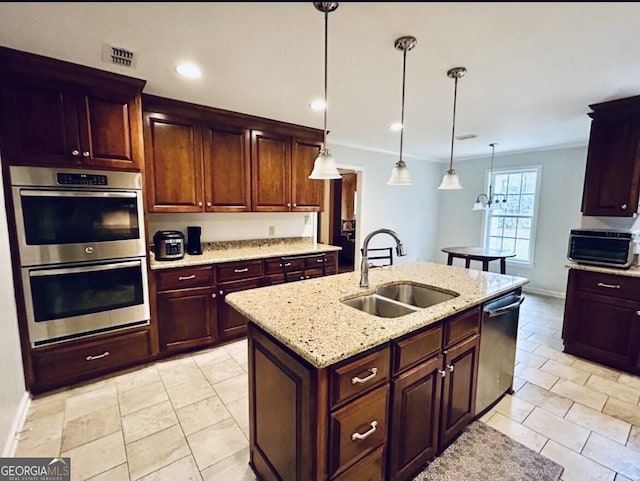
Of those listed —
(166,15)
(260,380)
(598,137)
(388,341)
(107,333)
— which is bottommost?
(107,333)

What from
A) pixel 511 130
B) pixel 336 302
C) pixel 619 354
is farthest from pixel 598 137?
pixel 336 302

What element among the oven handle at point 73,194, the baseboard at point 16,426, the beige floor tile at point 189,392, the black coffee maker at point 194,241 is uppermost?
the oven handle at point 73,194

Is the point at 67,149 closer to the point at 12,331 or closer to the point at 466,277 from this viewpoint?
the point at 12,331

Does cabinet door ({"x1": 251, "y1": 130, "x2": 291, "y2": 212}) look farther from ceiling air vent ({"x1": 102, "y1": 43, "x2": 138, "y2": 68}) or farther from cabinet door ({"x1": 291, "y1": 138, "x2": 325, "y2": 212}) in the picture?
ceiling air vent ({"x1": 102, "y1": 43, "x2": 138, "y2": 68})

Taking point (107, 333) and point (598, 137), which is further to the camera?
point (598, 137)

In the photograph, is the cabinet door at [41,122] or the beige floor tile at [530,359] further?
the beige floor tile at [530,359]

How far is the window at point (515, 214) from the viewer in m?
5.11

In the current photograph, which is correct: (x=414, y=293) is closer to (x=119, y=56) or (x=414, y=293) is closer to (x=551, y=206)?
(x=119, y=56)

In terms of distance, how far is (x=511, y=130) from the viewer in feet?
12.4

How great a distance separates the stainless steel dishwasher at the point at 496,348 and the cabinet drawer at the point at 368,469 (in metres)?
0.96

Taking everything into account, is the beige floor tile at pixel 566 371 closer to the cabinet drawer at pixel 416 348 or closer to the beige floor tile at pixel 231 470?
the cabinet drawer at pixel 416 348

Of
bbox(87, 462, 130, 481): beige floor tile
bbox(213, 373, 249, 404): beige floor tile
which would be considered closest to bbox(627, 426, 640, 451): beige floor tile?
bbox(213, 373, 249, 404): beige floor tile

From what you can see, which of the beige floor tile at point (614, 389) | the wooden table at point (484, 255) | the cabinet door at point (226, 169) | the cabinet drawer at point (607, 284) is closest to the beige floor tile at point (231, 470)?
the cabinet door at point (226, 169)

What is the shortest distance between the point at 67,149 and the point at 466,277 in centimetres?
309
